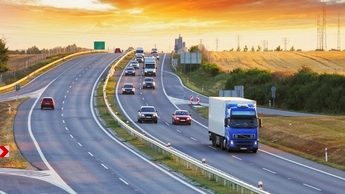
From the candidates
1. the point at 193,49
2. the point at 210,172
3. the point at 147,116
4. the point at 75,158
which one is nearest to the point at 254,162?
the point at 210,172

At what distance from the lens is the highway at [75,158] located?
32.8 m

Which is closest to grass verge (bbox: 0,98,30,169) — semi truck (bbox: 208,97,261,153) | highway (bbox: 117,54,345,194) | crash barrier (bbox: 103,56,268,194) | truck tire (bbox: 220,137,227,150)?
crash barrier (bbox: 103,56,268,194)

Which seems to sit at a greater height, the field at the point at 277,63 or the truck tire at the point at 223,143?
the field at the point at 277,63

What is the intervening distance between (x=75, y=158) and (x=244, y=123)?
1048 cm

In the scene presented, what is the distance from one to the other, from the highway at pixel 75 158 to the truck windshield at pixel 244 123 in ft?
19.9

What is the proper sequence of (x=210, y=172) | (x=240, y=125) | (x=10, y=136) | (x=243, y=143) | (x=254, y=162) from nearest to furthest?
(x=210, y=172) → (x=254, y=162) → (x=240, y=125) → (x=243, y=143) → (x=10, y=136)

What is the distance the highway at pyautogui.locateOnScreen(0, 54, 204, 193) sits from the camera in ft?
108

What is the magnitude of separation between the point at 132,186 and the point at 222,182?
394cm

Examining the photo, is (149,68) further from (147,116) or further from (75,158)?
(75,158)

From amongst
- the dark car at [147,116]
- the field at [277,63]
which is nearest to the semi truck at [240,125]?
the dark car at [147,116]

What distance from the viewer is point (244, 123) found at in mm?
46562

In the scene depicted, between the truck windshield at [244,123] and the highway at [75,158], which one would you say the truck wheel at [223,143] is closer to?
the truck windshield at [244,123]

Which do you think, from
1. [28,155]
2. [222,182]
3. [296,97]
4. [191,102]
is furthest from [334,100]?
[222,182]

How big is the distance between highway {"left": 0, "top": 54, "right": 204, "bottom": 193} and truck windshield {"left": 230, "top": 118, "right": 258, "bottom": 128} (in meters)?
6.06
